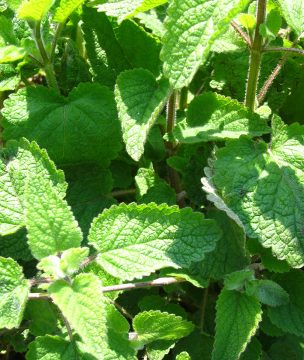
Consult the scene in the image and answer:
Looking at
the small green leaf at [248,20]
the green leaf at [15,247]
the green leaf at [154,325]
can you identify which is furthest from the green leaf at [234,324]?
the small green leaf at [248,20]

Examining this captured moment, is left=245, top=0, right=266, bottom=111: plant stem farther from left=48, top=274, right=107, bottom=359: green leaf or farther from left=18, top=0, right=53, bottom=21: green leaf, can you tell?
left=48, top=274, right=107, bottom=359: green leaf

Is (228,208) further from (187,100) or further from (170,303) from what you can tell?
(187,100)

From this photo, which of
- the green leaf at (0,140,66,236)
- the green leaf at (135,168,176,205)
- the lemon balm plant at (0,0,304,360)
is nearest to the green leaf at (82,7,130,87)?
the lemon balm plant at (0,0,304,360)

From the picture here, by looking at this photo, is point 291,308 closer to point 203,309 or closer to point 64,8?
point 203,309

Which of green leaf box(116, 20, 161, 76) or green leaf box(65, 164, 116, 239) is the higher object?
green leaf box(116, 20, 161, 76)

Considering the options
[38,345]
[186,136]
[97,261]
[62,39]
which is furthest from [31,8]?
[38,345]

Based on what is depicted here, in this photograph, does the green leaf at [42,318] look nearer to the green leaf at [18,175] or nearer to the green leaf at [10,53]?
the green leaf at [18,175]
